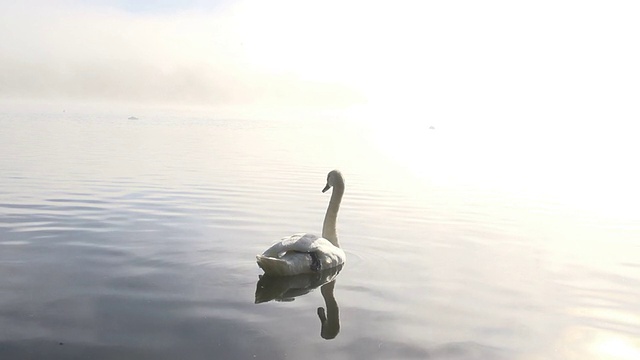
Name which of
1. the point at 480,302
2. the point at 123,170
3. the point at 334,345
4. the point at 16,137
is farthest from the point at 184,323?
the point at 16,137

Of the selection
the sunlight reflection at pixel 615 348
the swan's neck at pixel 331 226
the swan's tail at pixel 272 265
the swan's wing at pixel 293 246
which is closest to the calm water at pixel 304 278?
the sunlight reflection at pixel 615 348

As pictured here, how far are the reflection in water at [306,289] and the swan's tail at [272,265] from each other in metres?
0.19

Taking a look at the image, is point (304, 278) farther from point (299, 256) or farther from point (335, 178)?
point (335, 178)

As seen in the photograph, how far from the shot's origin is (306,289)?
45.5 feet

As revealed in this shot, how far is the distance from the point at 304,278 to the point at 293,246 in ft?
2.39

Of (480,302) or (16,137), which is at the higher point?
(16,137)

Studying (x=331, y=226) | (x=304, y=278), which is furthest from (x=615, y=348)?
(x=331, y=226)

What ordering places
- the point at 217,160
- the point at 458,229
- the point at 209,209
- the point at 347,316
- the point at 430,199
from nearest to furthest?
the point at 347,316 → the point at 458,229 → the point at 209,209 → the point at 430,199 → the point at 217,160

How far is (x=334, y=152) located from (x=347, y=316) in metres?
44.8

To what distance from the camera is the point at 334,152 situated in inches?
2233

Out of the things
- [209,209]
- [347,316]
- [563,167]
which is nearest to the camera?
[347,316]

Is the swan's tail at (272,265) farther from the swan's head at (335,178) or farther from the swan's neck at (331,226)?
the swan's head at (335,178)

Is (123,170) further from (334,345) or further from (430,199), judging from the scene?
(334,345)

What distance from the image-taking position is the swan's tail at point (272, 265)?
1345 cm
